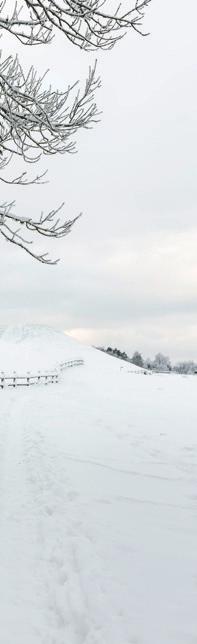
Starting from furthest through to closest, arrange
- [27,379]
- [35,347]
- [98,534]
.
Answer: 1. [35,347]
2. [27,379]
3. [98,534]

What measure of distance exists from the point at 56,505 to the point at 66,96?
612 centimetres

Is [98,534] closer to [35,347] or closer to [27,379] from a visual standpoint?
[27,379]

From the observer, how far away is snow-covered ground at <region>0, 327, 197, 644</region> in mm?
4592

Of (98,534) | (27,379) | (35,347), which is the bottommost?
(98,534)

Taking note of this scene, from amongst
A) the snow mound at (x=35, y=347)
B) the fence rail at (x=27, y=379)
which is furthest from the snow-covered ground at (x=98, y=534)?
the snow mound at (x=35, y=347)

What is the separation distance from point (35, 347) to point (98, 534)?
88906 millimetres

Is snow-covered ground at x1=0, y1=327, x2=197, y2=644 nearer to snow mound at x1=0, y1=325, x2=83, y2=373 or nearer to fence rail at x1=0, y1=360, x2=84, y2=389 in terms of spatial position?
fence rail at x1=0, y1=360, x2=84, y2=389

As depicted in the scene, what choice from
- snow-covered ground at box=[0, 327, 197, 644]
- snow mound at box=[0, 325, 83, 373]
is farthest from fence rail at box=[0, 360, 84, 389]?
snow mound at box=[0, 325, 83, 373]

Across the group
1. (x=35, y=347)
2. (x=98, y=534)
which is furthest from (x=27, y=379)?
(x=35, y=347)

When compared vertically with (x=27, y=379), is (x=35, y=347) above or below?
above

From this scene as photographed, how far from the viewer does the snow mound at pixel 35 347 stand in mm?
78938

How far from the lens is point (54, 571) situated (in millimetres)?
5602

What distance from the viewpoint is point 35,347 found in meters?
95.0

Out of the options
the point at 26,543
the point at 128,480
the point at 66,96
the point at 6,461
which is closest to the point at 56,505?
the point at 26,543
